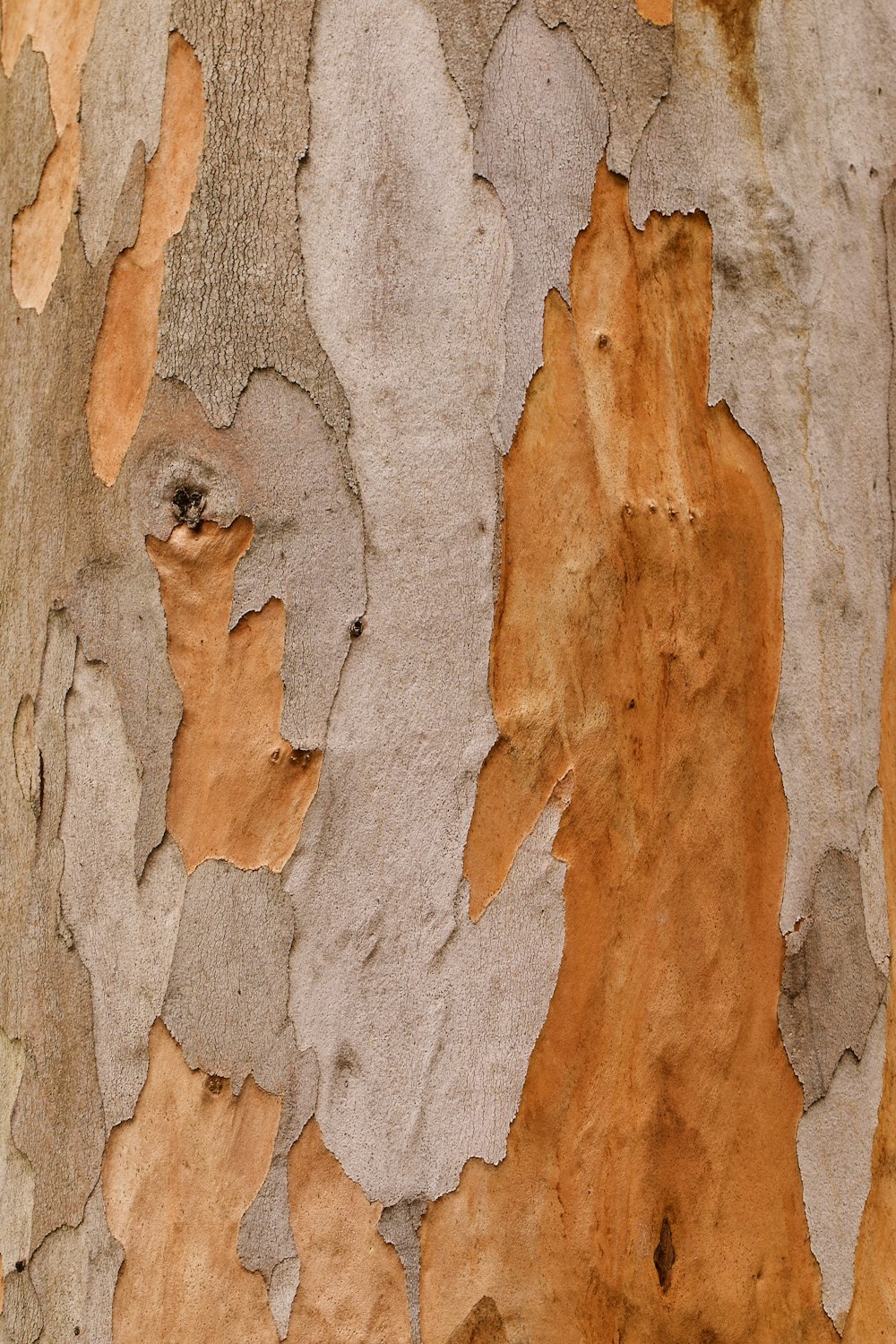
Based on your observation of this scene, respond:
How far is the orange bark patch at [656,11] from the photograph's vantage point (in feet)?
2.67

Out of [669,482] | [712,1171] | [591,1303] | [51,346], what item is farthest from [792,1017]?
[51,346]

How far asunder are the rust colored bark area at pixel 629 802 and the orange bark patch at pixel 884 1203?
10 cm

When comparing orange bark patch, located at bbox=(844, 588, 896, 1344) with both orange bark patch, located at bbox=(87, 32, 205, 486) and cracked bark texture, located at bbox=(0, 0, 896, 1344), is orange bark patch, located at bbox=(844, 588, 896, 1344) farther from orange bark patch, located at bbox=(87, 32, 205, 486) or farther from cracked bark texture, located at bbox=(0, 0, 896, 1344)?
orange bark patch, located at bbox=(87, 32, 205, 486)

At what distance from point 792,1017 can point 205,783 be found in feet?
1.54

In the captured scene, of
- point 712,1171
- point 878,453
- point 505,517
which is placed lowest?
point 712,1171

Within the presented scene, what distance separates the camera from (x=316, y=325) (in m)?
0.80

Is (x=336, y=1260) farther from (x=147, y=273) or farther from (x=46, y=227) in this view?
(x=46, y=227)

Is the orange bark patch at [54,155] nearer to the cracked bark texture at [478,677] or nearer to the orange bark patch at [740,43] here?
the cracked bark texture at [478,677]

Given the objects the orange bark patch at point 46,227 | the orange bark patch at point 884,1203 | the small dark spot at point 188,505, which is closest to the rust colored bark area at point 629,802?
the orange bark patch at point 884,1203

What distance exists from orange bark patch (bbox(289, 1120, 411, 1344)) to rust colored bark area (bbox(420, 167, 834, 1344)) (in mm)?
30

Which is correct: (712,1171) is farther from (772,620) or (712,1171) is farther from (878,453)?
(878,453)

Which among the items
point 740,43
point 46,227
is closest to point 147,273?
point 46,227

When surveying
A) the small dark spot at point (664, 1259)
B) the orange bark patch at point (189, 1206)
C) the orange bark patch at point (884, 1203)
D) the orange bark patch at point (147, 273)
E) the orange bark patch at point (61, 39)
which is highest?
the orange bark patch at point (61, 39)

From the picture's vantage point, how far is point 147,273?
2.75 feet
